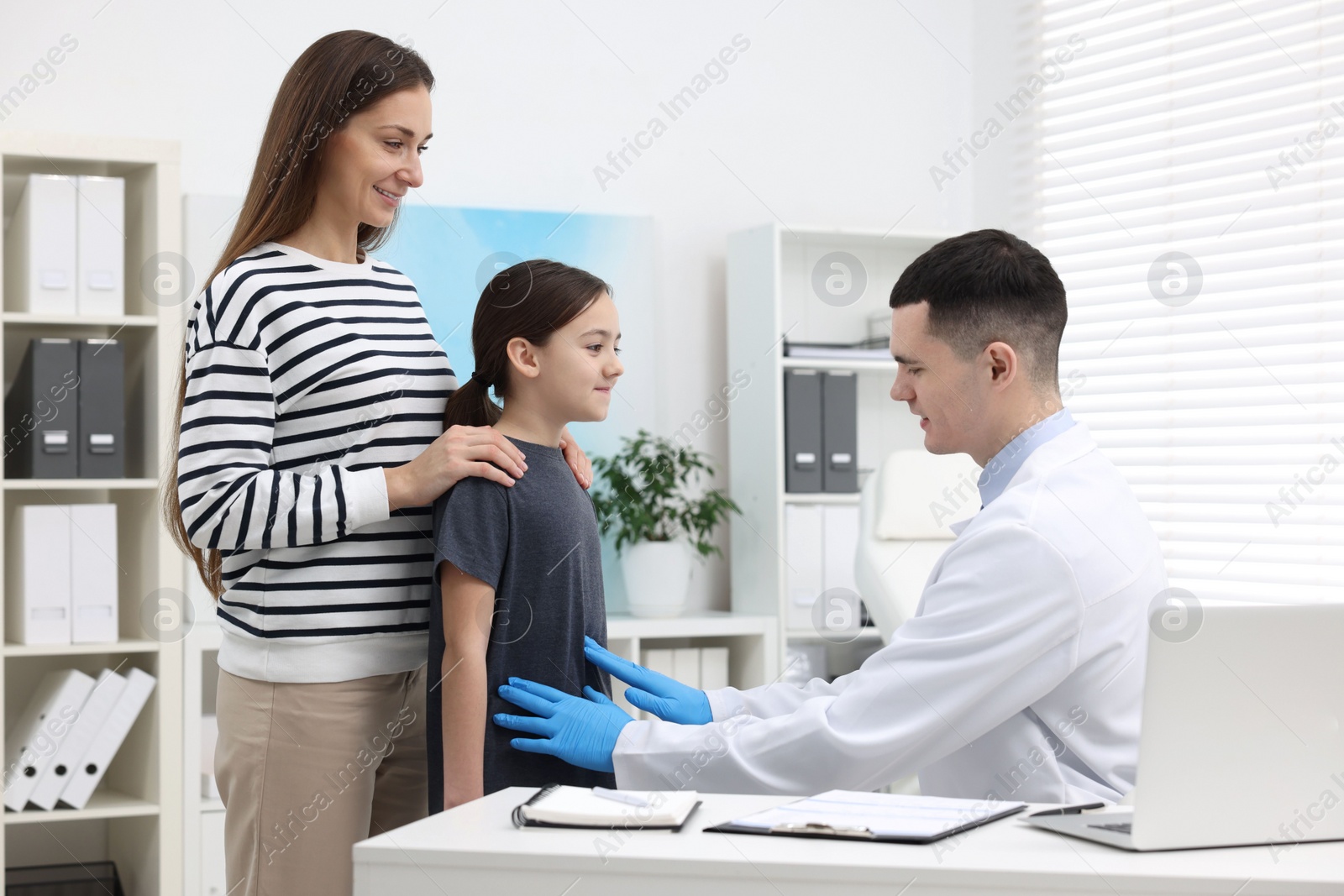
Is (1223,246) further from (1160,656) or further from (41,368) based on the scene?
(41,368)

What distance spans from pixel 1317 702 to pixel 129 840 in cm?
261

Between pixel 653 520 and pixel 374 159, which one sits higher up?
pixel 374 159

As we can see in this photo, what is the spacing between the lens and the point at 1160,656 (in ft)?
2.89

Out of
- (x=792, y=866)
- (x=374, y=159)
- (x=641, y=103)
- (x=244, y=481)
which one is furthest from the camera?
(x=641, y=103)

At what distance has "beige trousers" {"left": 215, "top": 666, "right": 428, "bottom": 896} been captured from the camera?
122cm

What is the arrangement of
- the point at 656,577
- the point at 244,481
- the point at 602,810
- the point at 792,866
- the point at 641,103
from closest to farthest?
the point at 792,866 → the point at 602,810 → the point at 244,481 → the point at 656,577 → the point at 641,103

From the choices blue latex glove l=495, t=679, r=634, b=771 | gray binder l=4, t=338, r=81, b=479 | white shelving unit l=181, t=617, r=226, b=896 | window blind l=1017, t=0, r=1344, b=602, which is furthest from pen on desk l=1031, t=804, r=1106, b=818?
gray binder l=4, t=338, r=81, b=479

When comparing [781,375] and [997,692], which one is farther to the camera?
[781,375]

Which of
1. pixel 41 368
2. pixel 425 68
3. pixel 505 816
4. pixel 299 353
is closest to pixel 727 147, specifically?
pixel 41 368

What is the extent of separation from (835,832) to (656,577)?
2271mm

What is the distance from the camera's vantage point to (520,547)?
1335 millimetres

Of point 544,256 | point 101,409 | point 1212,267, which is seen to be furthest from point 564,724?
point 1212,267

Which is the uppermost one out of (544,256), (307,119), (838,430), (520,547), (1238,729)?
(544,256)

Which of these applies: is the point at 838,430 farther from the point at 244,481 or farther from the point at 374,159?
the point at 244,481
